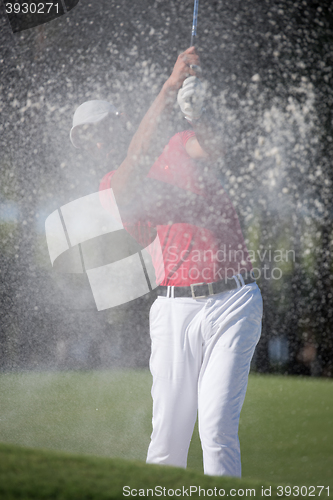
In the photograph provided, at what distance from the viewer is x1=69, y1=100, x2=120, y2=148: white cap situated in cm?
252

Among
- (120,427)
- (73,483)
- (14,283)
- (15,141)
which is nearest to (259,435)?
(120,427)

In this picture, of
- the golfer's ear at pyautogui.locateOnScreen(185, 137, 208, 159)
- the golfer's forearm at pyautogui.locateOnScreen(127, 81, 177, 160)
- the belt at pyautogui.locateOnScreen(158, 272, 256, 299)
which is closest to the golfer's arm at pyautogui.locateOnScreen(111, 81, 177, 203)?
the golfer's forearm at pyautogui.locateOnScreen(127, 81, 177, 160)

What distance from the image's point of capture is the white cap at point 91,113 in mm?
2521

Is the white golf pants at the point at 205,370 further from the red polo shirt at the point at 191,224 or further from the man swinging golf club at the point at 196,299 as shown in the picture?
the red polo shirt at the point at 191,224

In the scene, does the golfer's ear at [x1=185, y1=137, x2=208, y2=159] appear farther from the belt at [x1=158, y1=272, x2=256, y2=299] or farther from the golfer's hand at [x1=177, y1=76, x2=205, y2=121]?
the belt at [x1=158, y1=272, x2=256, y2=299]

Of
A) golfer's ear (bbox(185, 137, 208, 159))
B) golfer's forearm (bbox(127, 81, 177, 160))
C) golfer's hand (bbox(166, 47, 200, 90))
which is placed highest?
golfer's hand (bbox(166, 47, 200, 90))

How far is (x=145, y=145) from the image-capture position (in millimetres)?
1885

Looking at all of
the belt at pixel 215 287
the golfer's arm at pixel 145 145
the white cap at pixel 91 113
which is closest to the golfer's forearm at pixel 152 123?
the golfer's arm at pixel 145 145

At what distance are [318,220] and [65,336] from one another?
8.33 feet

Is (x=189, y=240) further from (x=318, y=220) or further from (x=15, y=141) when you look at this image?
(x=318, y=220)

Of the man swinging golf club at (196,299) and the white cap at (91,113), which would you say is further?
the white cap at (91,113)

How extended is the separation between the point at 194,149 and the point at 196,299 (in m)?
0.58

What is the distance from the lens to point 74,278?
12.0ft

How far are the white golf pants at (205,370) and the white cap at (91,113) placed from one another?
1.13 meters
